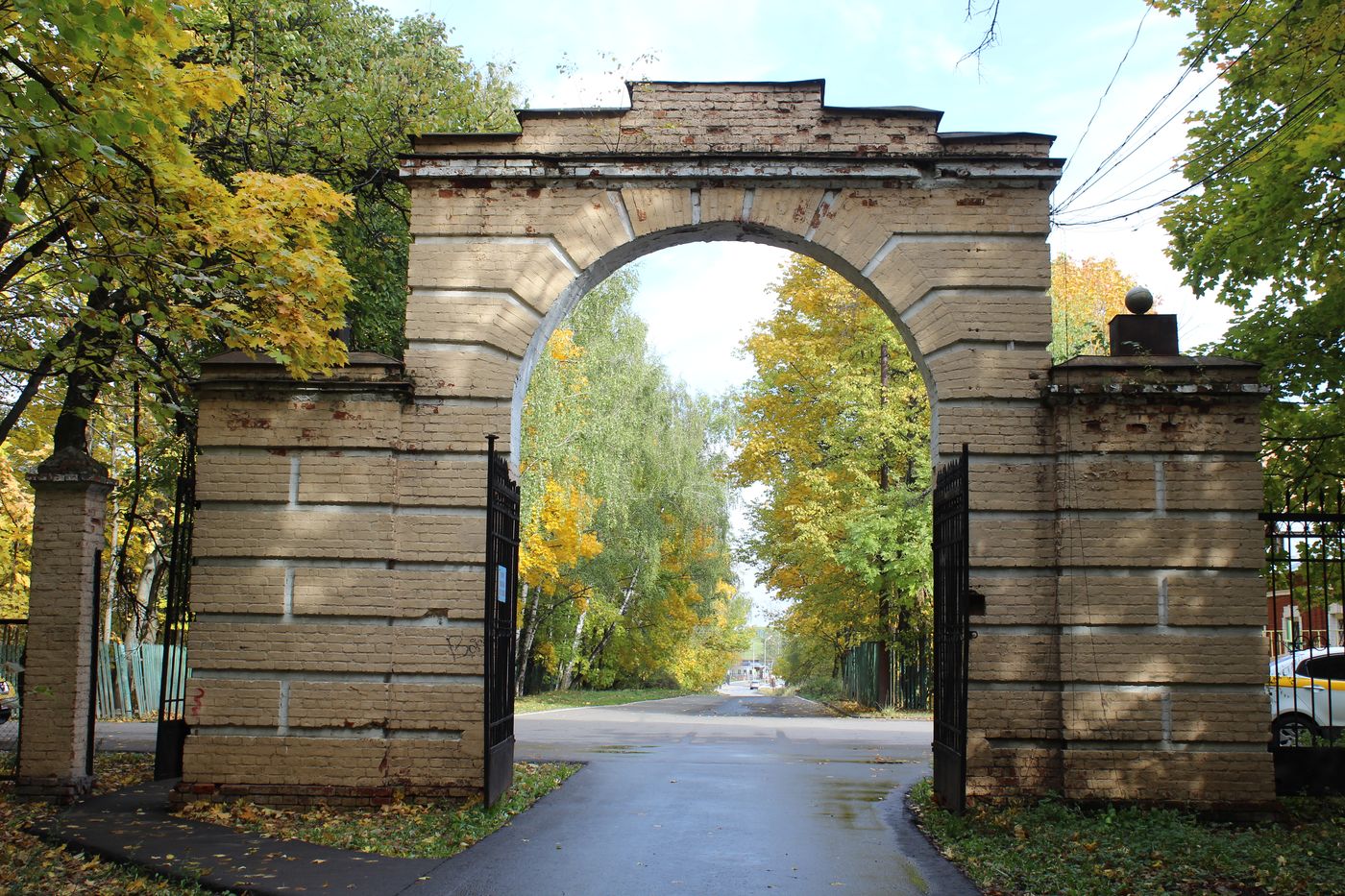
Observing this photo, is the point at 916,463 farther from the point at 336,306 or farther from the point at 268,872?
the point at 268,872

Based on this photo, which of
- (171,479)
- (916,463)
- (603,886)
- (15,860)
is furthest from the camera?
(916,463)

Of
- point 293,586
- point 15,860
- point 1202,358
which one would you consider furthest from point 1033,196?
point 15,860

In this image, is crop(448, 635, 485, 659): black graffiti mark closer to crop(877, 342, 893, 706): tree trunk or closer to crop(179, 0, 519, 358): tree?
crop(179, 0, 519, 358): tree

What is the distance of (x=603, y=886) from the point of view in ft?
21.9

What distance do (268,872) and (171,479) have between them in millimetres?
9236

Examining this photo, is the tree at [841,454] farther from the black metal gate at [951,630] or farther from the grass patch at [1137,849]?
the grass patch at [1137,849]

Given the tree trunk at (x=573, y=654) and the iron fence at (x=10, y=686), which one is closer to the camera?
the iron fence at (x=10, y=686)

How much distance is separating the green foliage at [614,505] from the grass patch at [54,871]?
14.7 meters

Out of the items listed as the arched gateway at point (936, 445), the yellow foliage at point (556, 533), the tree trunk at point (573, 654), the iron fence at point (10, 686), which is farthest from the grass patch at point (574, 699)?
the arched gateway at point (936, 445)

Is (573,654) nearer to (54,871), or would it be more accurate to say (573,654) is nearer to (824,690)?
(824,690)

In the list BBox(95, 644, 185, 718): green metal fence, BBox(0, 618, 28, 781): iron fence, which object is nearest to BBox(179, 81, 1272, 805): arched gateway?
BBox(0, 618, 28, 781): iron fence

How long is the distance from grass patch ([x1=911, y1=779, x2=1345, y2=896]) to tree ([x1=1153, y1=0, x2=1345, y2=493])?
16.6 feet

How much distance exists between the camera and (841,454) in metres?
24.4

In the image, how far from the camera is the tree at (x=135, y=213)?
686 cm
